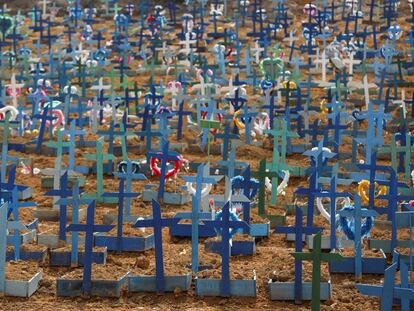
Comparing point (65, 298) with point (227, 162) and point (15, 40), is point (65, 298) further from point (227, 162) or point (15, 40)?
point (15, 40)

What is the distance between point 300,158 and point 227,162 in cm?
433

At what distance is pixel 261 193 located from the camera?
13.1 m

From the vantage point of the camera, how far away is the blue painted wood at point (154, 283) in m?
10.9

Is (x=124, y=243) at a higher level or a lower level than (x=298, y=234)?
lower

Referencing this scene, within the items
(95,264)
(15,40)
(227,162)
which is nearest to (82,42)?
(15,40)

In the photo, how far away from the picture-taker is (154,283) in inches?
433

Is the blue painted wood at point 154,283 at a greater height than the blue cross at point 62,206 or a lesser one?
lesser

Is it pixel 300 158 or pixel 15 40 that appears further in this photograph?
pixel 15 40

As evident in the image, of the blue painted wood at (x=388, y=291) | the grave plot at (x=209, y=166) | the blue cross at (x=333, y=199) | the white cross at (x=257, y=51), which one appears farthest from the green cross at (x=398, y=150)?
the white cross at (x=257, y=51)

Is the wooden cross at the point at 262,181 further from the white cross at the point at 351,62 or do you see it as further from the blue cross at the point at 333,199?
the white cross at the point at 351,62

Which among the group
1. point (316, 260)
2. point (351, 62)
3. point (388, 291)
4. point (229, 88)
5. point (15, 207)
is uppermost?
point (351, 62)

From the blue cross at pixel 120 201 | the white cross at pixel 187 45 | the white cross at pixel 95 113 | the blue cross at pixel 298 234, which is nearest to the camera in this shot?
the blue cross at pixel 298 234

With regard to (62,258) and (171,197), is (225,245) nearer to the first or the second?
(62,258)

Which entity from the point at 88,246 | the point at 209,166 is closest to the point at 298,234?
the point at 88,246
